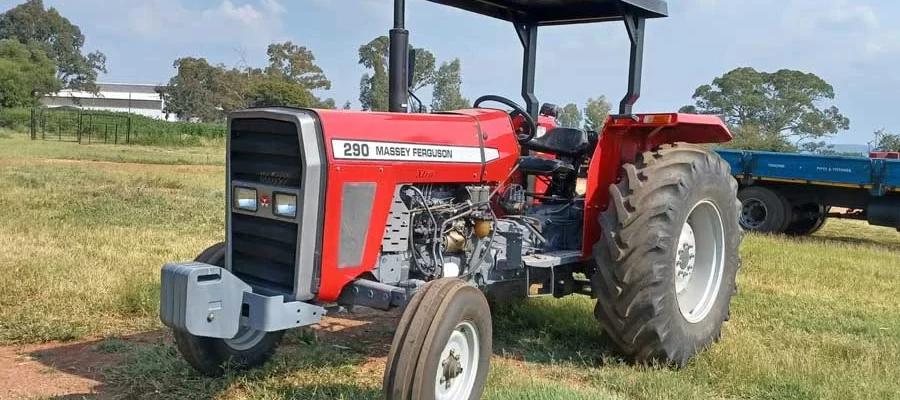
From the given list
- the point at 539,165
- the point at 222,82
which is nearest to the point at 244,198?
the point at 539,165

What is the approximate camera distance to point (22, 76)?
55.3m

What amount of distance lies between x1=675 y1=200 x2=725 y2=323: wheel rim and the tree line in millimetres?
21432

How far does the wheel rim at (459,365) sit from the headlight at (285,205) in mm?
876

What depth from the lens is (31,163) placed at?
18078mm

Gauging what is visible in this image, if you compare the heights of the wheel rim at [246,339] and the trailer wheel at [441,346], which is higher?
the trailer wheel at [441,346]

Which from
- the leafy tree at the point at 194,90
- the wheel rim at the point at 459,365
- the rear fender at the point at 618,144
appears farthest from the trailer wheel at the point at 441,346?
the leafy tree at the point at 194,90

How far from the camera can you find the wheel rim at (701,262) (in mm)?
4930

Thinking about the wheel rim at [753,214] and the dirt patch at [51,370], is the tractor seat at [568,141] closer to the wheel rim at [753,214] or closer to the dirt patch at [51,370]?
the dirt patch at [51,370]

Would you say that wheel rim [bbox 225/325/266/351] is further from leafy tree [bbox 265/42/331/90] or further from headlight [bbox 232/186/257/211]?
leafy tree [bbox 265/42/331/90]

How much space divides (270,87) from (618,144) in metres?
48.5

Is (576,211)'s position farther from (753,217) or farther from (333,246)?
(753,217)

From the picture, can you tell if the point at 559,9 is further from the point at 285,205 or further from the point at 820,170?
the point at 820,170

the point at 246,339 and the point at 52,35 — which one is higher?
the point at 52,35

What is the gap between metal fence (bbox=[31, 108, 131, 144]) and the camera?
123ft
